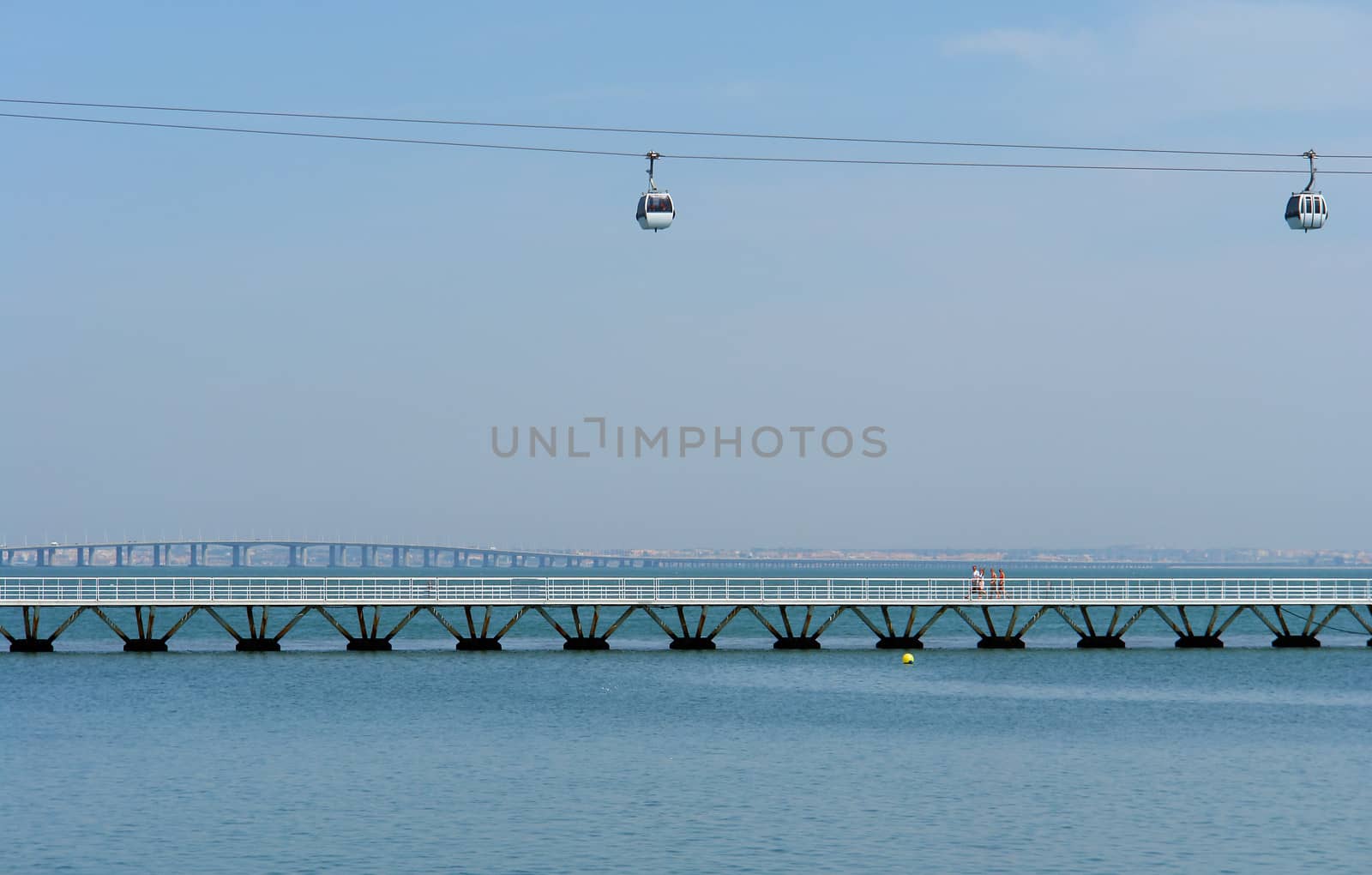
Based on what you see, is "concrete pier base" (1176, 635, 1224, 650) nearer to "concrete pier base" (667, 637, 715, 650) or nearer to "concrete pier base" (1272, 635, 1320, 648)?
"concrete pier base" (1272, 635, 1320, 648)

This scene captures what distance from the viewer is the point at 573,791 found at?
33219 millimetres

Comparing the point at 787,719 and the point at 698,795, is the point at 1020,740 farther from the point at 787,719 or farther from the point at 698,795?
the point at 698,795

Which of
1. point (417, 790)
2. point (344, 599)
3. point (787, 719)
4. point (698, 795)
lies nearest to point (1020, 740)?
point (787, 719)

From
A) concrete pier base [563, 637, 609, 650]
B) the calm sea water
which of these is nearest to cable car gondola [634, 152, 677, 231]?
the calm sea water

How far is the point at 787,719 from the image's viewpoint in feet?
148

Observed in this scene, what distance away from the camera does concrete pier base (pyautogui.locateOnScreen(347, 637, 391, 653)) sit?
214ft

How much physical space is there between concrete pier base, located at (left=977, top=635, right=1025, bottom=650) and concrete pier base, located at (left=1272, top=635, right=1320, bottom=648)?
10.1 m

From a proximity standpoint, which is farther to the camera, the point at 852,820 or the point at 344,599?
the point at 344,599

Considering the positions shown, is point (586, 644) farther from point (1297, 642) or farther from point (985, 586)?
point (1297, 642)

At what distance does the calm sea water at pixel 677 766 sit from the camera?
1086 inches

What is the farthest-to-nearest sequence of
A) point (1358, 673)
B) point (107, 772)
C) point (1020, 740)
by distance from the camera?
1. point (1358, 673)
2. point (1020, 740)
3. point (107, 772)

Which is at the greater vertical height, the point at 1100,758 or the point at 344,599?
the point at 344,599

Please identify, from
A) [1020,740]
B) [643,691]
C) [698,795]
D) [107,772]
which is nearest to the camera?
[698,795]

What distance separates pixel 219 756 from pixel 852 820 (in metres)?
15.1
